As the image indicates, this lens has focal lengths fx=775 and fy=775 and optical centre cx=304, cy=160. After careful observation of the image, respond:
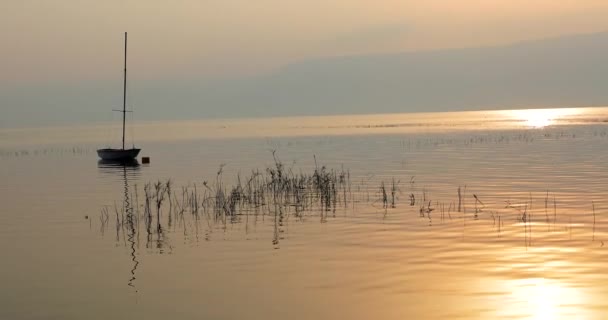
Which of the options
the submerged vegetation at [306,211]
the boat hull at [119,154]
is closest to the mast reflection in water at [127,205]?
the submerged vegetation at [306,211]

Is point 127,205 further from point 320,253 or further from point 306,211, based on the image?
point 320,253

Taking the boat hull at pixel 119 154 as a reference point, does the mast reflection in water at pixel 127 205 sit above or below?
below

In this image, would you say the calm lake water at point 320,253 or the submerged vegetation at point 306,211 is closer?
the calm lake water at point 320,253

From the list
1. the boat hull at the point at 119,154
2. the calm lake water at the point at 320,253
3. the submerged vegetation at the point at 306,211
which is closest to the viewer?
the calm lake water at the point at 320,253

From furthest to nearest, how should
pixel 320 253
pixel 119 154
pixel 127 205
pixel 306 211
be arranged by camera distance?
pixel 119 154, pixel 127 205, pixel 306 211, pixel 320 253

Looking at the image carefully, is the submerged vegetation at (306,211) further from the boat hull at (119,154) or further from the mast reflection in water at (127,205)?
the boat hull at (119,154)

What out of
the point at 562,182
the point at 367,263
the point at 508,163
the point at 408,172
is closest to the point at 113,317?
the point at 367,263

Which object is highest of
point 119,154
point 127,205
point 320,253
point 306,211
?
point 119,154

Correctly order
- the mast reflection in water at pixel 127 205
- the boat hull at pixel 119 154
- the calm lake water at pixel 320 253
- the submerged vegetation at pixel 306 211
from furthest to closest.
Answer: the boat hull at pixel 119 154, the submerged vegetation at pixel 306 211, the mast reflection in water at pixel 127 205, the calm lake water at pixel 320 253

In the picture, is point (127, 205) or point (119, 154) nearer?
point (127, 205)

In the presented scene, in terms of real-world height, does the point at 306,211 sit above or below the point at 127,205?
below

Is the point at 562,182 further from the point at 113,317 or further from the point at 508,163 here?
the point at 113,317

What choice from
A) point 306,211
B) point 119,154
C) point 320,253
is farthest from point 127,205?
point 119,154

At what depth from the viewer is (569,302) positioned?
15281mm
